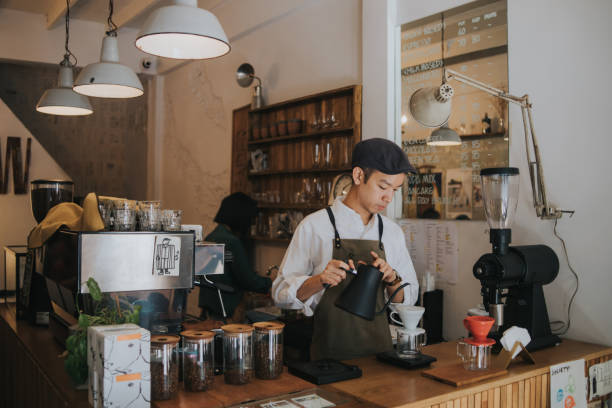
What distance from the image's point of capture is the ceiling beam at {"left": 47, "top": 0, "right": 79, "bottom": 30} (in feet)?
19.2

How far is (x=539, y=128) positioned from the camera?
8.98ft

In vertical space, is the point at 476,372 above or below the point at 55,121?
below

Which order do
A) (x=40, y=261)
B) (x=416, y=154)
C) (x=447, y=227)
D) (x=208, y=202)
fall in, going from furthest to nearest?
(x=208, y=202), (x=416, y=154), (x=447, y=227), (x=40, y=261)

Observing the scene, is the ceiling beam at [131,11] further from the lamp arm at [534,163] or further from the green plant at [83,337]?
the green plant at [83,337]

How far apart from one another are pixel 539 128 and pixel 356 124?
131 centimetres

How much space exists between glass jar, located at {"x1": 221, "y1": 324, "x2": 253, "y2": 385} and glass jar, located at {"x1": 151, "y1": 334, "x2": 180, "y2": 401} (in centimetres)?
17

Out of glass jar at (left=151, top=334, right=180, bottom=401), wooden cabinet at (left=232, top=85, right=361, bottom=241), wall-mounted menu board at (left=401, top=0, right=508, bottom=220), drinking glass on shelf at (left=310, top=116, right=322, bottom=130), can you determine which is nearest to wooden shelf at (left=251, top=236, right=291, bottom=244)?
wooden cabinet at (left=232, top=85, right=361, bottom=241)

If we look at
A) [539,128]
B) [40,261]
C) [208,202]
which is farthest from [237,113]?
[539,128]

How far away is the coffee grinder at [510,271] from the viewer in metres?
2.27

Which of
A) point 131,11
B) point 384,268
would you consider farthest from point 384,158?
point 131,11

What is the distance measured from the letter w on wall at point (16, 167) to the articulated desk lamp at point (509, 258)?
5278mm

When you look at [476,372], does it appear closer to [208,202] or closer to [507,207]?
[507,207]

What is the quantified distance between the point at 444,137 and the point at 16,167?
5.17 meters

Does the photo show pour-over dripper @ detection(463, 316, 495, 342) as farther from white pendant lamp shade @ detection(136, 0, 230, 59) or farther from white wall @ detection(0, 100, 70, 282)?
white wall @ detection(0, 100, 70, 282)
